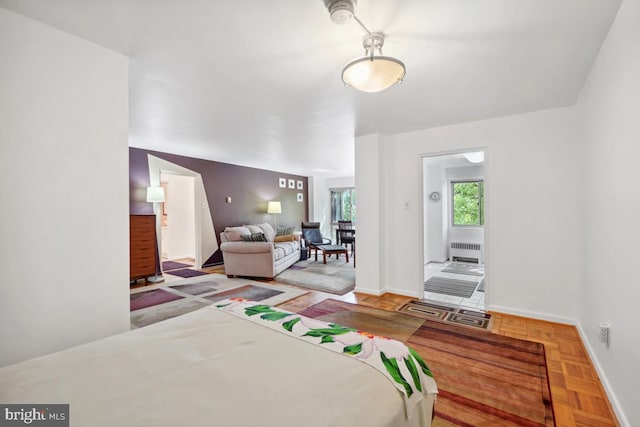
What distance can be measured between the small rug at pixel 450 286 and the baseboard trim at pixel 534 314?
0.69 metres

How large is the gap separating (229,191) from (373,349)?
19.6ft

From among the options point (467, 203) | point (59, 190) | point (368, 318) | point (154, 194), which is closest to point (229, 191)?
point (154, 194)

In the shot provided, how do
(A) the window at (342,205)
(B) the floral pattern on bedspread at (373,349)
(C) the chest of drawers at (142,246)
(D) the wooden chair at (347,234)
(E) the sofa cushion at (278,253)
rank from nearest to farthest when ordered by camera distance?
(B) the floral pattern on bedspread at (373,349), (C) the chest of drawers at (142,246), (E) the sofa cushion at (278,253), (D) the wooden chair at (347,234), (A) the window at (342,205)

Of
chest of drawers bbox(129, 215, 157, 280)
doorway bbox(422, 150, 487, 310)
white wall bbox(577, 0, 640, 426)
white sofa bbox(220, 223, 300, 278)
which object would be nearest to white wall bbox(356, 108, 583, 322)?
white wall bbox(577, 0, 640, 426)

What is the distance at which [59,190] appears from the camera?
171cm

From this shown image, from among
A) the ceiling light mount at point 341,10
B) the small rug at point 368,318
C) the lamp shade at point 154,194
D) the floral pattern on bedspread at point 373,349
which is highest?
the ceiling light mount at point 341,10

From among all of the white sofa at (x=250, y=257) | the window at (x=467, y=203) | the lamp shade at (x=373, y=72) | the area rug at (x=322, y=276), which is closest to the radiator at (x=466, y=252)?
the window at (x=467, y=203)

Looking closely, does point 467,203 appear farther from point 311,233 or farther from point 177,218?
point 177,218

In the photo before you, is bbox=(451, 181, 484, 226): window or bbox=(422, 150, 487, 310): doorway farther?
bbox=(451, 181, 484, 226): window

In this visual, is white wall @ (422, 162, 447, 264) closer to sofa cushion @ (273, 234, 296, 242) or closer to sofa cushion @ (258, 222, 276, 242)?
sofa cushion @ (273, 234, 296, 242)

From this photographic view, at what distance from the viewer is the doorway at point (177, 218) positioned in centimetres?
727

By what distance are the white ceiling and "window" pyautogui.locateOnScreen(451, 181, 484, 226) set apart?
389cm

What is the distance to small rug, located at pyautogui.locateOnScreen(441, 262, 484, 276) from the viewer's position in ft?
18.2

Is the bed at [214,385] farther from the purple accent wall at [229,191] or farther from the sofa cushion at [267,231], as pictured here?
the sofa cushion at [267,231]
